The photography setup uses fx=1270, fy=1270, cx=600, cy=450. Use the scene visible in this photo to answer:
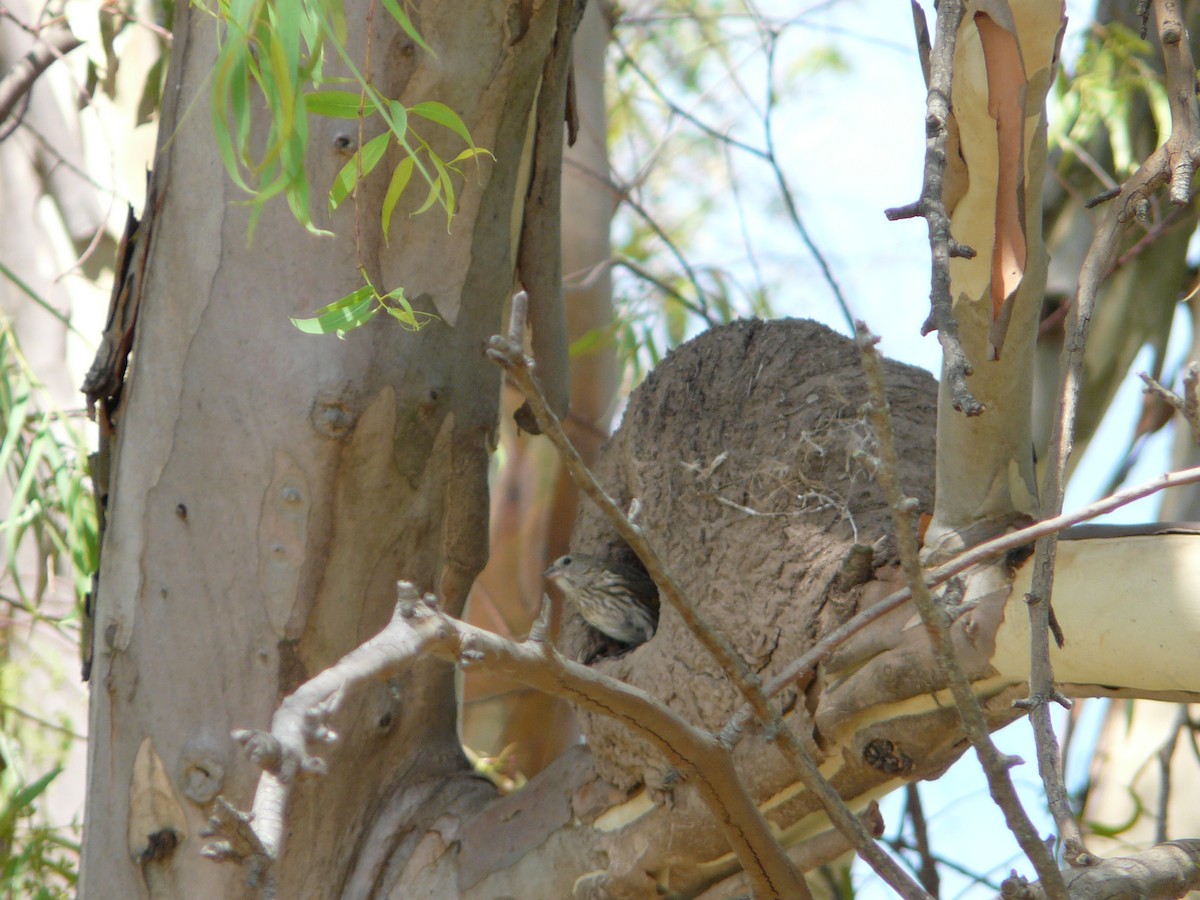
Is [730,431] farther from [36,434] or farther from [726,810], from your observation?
[36,434]

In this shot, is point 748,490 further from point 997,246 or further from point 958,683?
point 958,683

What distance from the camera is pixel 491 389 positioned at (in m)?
2.72

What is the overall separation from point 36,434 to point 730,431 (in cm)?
194

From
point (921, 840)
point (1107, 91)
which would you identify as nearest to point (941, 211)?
point (921, 840)

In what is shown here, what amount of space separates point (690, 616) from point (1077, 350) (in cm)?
69

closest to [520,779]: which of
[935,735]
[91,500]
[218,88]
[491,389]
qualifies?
[91,500]

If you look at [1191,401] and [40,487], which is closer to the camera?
[1191,401]

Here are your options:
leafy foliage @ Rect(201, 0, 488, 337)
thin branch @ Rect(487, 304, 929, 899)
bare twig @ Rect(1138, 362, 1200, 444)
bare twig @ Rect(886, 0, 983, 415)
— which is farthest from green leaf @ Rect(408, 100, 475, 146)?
bare twig @ Rect(1138, 362, 1200, 444)

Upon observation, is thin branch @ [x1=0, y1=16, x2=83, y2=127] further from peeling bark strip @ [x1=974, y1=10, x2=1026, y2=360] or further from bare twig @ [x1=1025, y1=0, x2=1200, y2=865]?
bare twig @ [x1=1025, y1=0, x2=1200, y2=865]

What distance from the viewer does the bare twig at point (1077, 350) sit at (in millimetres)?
1542

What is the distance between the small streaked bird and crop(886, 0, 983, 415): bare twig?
187 centimetres

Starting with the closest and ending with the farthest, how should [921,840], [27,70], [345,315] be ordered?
1. [345,315]
2. [27,70]
3. [921,840]

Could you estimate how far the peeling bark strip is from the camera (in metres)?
1.75

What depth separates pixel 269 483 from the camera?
247 cm
